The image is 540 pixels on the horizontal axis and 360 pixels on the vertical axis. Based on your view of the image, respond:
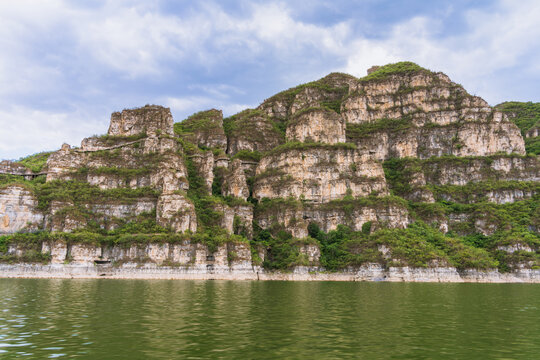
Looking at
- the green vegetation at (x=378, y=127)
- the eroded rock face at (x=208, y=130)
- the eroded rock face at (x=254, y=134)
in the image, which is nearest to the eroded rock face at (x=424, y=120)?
the green vegetation at (x=378, y=127)

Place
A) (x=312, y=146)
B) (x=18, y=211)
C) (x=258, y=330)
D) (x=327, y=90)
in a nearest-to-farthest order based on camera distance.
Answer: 1. (x=258, y=330)
2. (x=18, y=211)
3. (x=312, y=146)
4. (x=327, y=90)

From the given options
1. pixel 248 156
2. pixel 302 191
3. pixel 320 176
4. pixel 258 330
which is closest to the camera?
pixel 258 330

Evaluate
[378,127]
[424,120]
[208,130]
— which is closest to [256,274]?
[208,130]

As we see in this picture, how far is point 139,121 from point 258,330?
86.4 m

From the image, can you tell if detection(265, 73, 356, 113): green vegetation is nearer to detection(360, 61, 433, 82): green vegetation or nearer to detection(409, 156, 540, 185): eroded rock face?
detection(360, 61, 433, 82): green vegetation

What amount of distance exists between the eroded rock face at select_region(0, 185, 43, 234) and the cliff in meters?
0.22

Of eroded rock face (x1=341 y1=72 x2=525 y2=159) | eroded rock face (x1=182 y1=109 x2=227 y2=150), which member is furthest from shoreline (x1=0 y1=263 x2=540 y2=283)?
eroded rock face (x1=182 y1=109 x2=227 y2=150)

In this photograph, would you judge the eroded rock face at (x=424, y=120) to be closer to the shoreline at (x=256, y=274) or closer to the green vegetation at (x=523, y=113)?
the green vegetation at (x=523, y=113)

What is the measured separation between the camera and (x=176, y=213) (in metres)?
72.4

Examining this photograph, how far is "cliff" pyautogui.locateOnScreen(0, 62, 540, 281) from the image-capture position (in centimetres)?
6900

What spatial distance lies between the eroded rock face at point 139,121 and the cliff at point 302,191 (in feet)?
0.98

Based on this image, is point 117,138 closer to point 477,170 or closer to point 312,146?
point 312,146

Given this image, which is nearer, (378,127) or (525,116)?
(378,127)

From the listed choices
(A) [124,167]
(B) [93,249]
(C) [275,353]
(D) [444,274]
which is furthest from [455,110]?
(C) [275,353]
